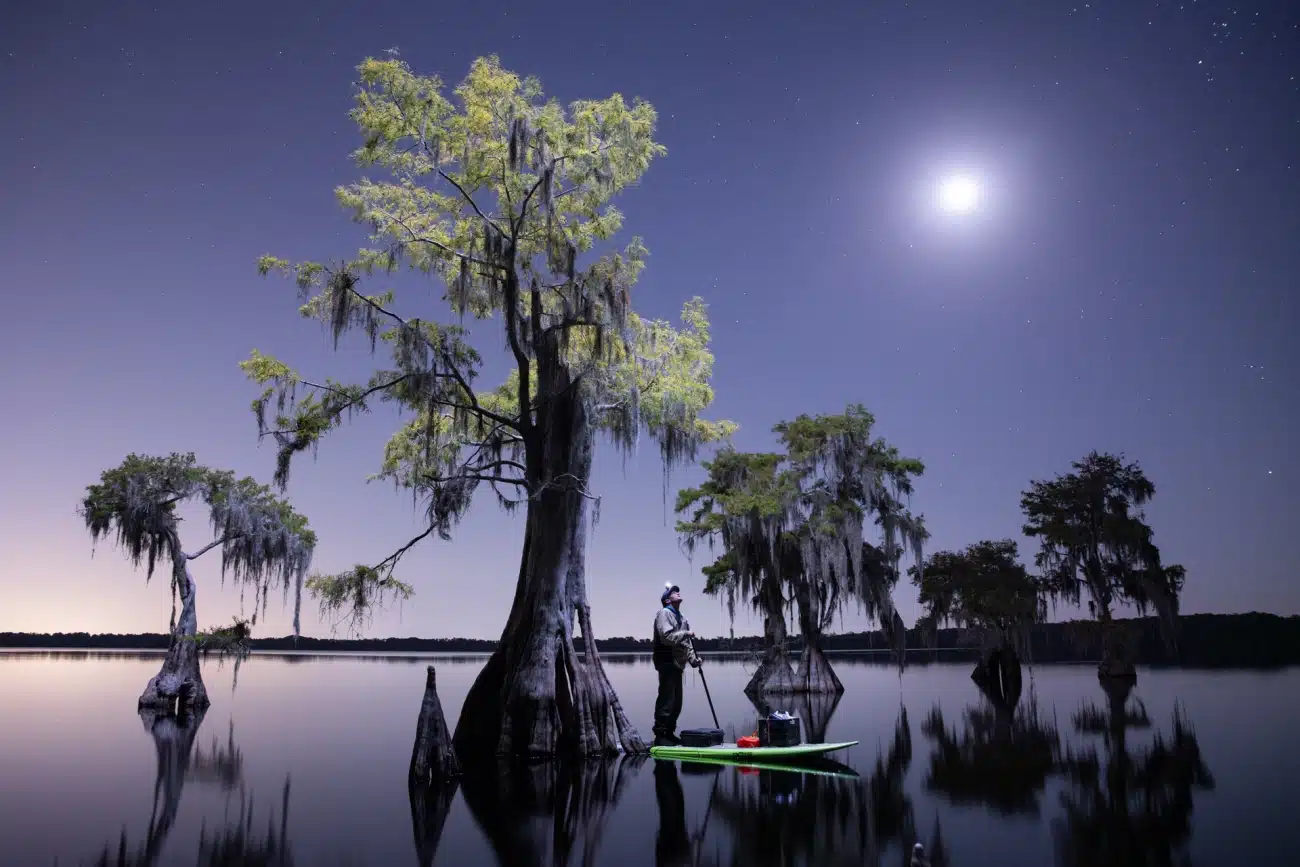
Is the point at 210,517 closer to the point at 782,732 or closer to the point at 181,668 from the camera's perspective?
the point at 181,668

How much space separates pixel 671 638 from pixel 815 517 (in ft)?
52.4

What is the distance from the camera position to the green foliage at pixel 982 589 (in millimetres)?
34000

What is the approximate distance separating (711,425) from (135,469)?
17209 millimetres

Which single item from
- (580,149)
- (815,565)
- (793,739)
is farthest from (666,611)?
(815,565)

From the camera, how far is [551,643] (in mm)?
15344

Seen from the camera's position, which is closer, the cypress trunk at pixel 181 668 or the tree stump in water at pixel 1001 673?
the cypress trunk at pixel 181 668

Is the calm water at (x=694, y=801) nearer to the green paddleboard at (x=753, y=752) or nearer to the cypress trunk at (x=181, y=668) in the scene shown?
the green paddleboard at (x=753, y=752)

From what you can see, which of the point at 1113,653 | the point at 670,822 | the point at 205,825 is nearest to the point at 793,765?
the point at 670,822

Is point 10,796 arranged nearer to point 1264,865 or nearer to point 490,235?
point 490,235

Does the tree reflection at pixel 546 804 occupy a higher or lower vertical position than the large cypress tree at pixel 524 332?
lower

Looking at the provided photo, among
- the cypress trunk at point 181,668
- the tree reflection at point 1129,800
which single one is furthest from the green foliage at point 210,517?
the tree reflection at point 1129,800

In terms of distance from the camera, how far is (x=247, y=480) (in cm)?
2620

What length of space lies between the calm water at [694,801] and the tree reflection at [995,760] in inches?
2.8

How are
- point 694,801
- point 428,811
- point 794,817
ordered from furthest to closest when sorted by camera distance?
1. point 694,801
2. point 428,811
3. point 794,817
